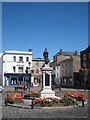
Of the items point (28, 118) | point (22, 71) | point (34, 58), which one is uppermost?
point (34, 58)

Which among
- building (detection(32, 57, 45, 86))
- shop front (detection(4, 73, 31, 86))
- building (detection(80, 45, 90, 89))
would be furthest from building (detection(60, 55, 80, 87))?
shop front (detection(4, 73, 31, 86))

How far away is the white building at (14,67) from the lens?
215 feet

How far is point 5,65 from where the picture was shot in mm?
65750

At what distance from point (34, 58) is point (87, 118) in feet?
204

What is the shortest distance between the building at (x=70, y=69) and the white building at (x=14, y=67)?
44.1ft

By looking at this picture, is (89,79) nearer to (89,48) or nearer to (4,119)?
(89,48)

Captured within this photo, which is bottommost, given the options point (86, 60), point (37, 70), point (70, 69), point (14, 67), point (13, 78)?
point (13, 78)

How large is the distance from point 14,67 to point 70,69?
18369mm

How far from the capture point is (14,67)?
2628 inches

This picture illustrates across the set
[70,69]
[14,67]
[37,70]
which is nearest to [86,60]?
[70,69]

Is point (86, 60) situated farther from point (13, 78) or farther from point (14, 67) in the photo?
point (13, 78)

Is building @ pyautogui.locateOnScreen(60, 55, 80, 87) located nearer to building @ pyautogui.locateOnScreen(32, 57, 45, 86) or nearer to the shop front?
building @ pyautogui.locateOnScreen(32, 57, 45, 86)

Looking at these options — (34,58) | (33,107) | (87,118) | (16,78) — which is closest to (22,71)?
(16,78)

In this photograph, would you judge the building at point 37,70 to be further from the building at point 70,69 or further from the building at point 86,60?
the building at point 86,60
